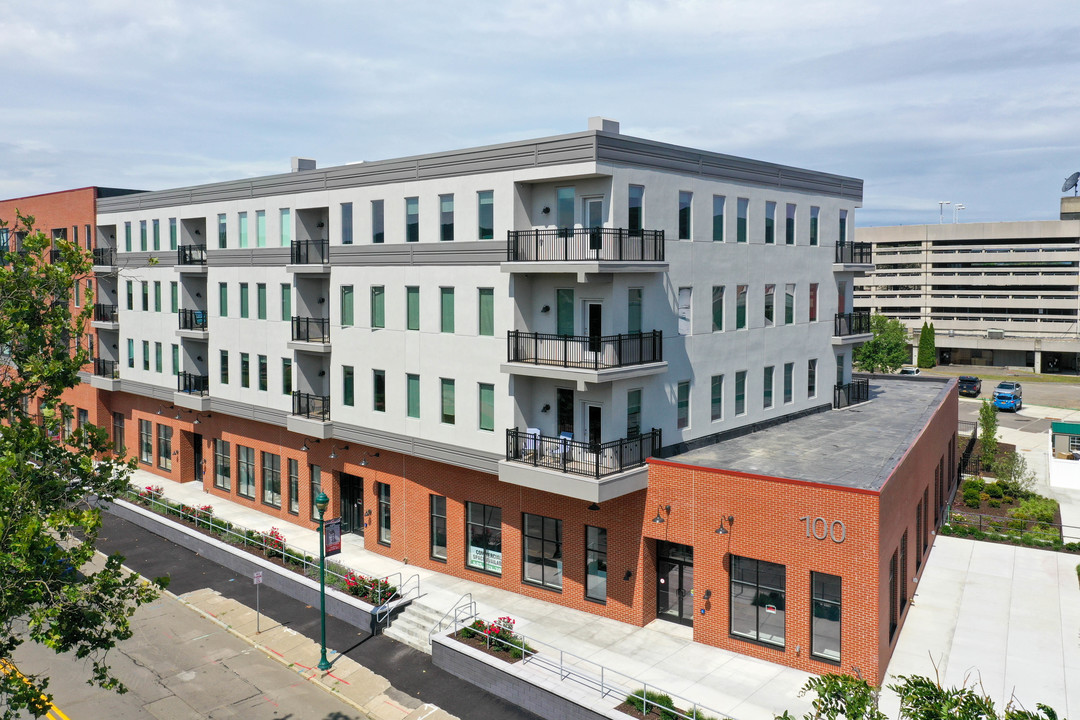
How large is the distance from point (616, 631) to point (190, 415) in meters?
27.5

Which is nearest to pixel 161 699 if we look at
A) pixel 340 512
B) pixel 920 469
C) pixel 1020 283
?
pixel 340 512

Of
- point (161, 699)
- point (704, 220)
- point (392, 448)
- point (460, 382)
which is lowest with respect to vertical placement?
point (161, 699)

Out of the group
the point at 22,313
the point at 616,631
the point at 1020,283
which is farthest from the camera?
the point at 1020,283

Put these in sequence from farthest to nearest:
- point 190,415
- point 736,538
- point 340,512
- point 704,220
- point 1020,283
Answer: point 1020,283
point 190,415
point 340,512
point 704,220
point 736,538

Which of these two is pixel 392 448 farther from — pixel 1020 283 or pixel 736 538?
pixel 1020 283

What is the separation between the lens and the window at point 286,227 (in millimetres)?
33812

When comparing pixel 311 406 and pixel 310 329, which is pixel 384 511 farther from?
pixel 310 329

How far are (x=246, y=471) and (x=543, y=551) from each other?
61.8 ft

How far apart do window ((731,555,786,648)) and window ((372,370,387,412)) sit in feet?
46.8

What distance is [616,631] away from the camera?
956 inches

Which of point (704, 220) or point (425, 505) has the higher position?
point (704, 220)

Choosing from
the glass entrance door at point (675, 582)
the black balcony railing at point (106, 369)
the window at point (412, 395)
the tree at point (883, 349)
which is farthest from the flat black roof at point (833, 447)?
the tree at point (883, 349)

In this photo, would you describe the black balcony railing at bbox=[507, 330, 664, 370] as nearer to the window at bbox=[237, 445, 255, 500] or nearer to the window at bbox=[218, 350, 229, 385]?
the window at bbox=[237, 445, 255, 500]

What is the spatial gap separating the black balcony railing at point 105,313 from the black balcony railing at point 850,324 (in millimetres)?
39394
